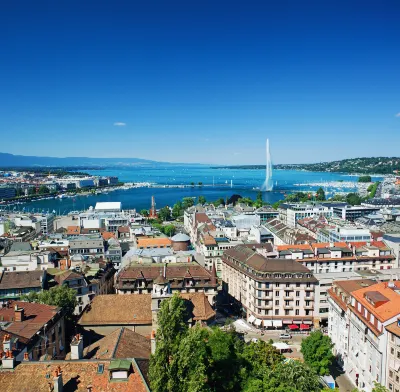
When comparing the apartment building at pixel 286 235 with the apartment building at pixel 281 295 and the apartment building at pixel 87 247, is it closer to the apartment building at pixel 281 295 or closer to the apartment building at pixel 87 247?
the apartment building at pixel 281 295

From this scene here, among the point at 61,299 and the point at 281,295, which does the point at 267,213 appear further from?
the point at 61,299

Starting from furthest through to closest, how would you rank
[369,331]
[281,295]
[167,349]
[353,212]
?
[353,212], [281,295], [369,331], [167,349]

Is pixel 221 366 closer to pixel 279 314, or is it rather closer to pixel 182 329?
pixel 182 329

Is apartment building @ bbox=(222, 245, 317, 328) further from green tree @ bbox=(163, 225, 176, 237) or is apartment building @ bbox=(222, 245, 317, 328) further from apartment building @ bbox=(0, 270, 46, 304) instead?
green tree @ bbox=(163, 225, 176, 237)

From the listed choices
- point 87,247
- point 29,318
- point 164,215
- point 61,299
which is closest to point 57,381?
point 29,318

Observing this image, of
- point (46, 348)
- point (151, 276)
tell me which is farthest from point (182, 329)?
point (151, 276)

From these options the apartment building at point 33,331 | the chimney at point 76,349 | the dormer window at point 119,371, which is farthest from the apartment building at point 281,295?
the dormer window at point 119,371
